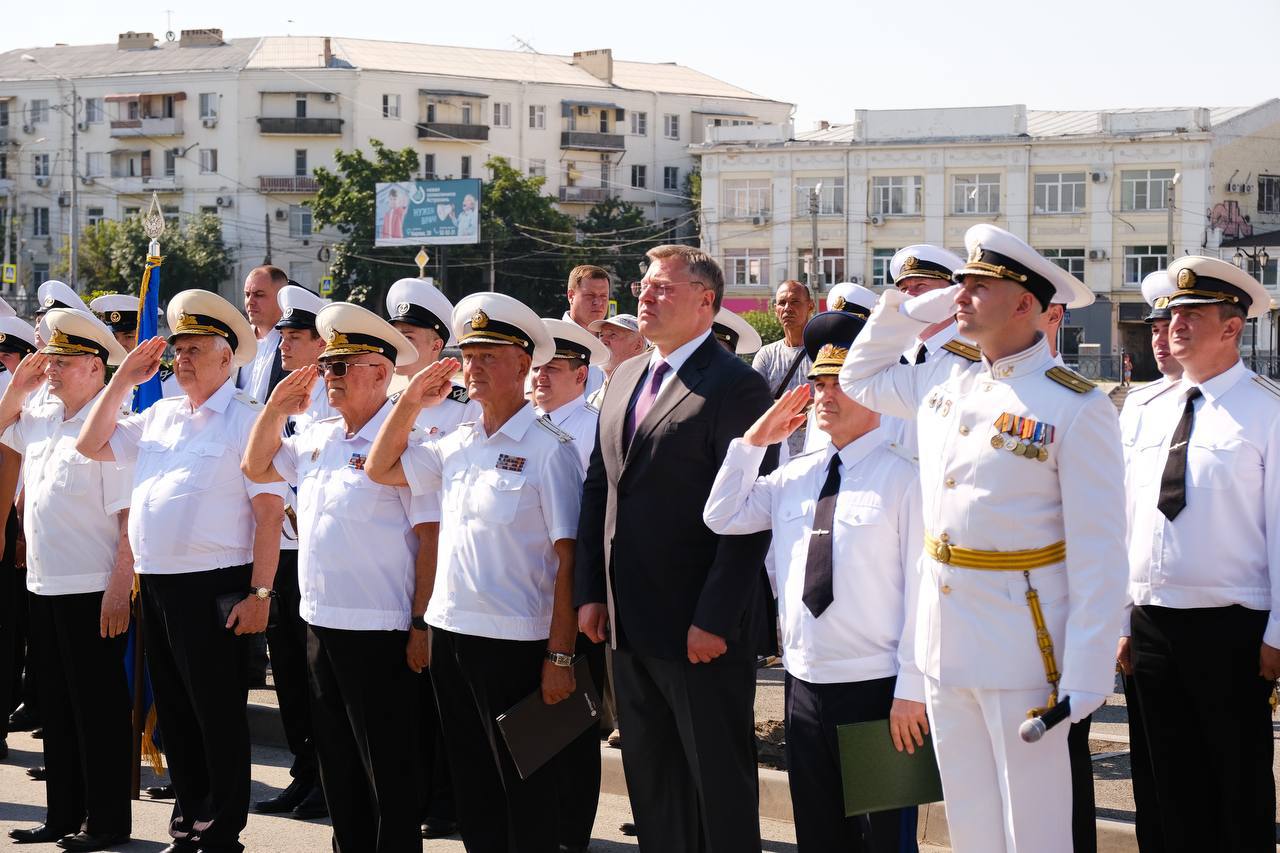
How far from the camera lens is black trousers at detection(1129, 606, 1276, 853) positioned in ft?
16.8

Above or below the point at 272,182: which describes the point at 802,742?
below

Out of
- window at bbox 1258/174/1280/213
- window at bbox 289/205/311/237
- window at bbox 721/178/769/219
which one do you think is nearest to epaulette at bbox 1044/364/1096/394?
window at bbox 721/178/769/219

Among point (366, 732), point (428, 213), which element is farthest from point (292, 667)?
point (428, 213)

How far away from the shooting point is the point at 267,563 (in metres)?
6.18

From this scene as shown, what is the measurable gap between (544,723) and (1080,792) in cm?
184

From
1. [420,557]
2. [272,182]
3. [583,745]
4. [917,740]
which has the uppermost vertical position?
[272,182]

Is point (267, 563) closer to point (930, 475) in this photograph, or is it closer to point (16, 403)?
point (16, 403)

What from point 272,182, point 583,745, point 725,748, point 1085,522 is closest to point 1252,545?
point 1085,522

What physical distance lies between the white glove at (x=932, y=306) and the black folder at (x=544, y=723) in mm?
1757

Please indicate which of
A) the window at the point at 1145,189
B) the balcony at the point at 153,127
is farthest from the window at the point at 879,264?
the balcony at the point at 153,127

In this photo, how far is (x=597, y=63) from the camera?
78.7 metres

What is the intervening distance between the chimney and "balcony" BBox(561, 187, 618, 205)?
5766mm

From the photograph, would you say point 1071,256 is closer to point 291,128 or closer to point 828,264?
point 828,264

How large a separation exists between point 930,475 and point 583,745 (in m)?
2.24
